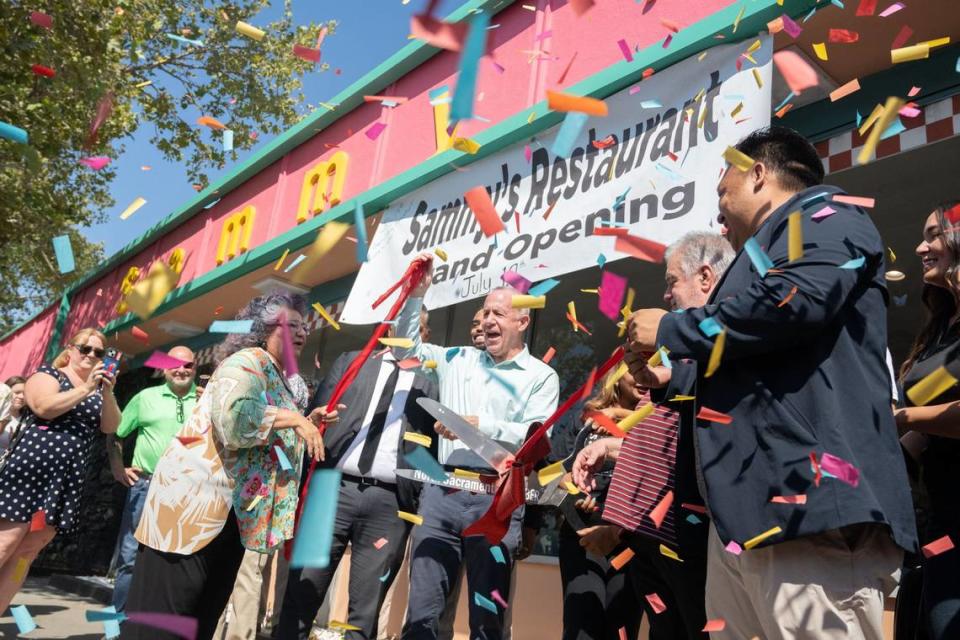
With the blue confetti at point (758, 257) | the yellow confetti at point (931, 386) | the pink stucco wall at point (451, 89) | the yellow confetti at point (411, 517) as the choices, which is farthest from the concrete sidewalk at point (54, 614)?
the yellow confetti at point (931, 386)

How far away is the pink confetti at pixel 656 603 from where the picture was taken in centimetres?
238

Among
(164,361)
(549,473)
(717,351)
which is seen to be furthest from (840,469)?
(164,361)

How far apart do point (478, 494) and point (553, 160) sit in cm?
214

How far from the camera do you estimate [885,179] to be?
4.29 m

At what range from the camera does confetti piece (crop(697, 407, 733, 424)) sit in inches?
69.2

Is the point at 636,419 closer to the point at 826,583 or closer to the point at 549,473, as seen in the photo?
the point at 549,473

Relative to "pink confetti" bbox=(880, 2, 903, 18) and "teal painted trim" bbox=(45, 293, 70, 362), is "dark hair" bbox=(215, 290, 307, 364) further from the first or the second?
"teal painted trim" bbox=(45, 293, 70, 362)

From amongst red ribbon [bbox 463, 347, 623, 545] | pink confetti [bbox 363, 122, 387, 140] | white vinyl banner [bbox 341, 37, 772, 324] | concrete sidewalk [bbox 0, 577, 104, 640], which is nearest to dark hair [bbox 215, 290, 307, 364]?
red ribbon [bbox 463, 347, 623, 545]

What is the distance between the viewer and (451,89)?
609 cm

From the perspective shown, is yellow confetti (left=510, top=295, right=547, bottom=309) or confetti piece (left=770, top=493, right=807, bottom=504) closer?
confetti piece (left=770, top=493, right=807, bottom=504)

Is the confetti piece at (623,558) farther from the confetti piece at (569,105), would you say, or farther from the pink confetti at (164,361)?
the pink confetti at (164,361)

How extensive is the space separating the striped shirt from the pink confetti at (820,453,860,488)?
682 mm

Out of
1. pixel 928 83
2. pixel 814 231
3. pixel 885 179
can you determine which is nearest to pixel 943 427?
pixel 814 231

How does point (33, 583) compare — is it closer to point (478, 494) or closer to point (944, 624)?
point (478, 494)
